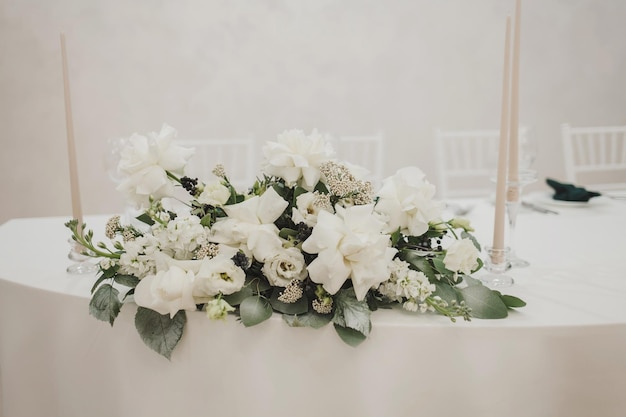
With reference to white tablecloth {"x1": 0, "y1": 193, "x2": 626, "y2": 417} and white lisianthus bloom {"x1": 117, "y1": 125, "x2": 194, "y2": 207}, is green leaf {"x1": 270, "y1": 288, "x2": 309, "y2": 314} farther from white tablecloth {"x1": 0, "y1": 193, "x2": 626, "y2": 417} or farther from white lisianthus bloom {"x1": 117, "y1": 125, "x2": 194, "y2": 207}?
white lisianthus bloom {"x1": 117, "y1": 125, "x2": 194, "y2": 207}

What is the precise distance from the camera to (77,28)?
3018 millimetres

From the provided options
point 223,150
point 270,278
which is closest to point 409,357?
point 270,278

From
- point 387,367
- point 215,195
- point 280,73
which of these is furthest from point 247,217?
point 280,73

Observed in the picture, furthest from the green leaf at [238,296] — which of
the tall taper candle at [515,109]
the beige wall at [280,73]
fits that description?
the beige wall at [280,73]

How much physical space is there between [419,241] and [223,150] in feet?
8.25

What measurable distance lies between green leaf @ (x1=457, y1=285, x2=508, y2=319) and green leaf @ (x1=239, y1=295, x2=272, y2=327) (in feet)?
0.97

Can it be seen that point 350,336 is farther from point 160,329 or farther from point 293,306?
point 160,329

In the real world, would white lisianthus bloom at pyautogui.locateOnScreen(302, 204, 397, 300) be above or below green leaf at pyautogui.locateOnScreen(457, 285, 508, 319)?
above

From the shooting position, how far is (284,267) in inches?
32.5

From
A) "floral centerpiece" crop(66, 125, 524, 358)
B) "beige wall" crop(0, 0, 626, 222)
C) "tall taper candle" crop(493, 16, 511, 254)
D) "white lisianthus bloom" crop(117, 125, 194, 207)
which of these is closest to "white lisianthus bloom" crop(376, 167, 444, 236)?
"floral centerpiece" crop(66, 125, 524, 358)

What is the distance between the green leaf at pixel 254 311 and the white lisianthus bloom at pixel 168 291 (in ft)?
0.23

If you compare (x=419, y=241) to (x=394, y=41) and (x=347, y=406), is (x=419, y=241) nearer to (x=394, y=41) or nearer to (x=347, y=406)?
(x=347, y=406)

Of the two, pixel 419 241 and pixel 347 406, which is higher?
pixel 419 241

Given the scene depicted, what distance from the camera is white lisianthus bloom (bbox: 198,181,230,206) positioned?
0.87 m
